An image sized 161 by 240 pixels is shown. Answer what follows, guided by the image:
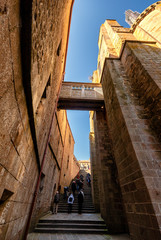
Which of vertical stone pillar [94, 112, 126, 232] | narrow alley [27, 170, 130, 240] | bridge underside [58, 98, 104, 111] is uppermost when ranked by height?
bridge underside [58, 98, 104, 111]

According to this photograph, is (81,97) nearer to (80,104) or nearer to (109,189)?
(80,104)

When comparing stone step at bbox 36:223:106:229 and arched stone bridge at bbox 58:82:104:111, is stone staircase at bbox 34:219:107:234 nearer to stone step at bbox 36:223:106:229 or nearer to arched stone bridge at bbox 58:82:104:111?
stone step at bbox 36:223:106:229

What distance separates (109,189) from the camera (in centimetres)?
613

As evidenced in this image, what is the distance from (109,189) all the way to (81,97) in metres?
6.69

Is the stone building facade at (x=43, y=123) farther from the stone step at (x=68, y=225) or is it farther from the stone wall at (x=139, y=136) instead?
the stone step at (x=68, y=225)

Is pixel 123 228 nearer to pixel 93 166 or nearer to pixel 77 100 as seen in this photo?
pixel 93 166

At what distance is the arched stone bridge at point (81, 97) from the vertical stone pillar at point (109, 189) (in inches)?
98.9

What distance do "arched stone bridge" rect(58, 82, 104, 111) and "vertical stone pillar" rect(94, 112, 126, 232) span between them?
8.24ft

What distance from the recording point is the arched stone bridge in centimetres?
903

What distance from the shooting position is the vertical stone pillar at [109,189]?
5.33 meters

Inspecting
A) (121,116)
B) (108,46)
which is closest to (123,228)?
(121,116)

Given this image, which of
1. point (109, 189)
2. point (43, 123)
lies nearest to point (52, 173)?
point (109, 189)

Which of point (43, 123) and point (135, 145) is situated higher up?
point (43, 123)

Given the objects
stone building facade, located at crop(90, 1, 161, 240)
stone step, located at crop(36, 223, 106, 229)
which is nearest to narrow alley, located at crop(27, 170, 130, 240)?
stone step, located at crop(36, 223, 106, 229)
